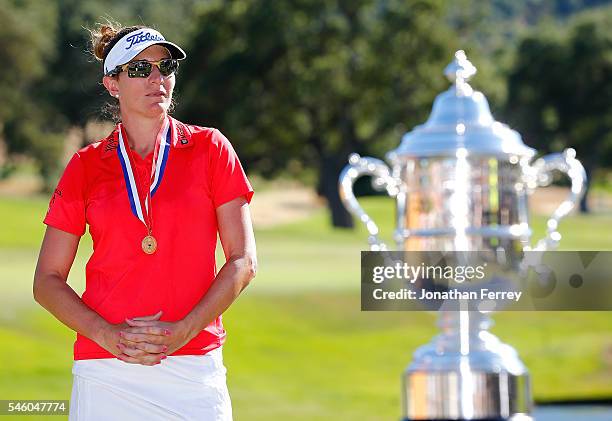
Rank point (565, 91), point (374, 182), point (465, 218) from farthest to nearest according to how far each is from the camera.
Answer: point (565, 91)
point (374, 182)
point (465, 218)

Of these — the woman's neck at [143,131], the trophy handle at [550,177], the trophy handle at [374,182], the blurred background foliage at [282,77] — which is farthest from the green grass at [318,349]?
the blurred background foliage at [282,77]

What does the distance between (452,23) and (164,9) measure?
1236 cm

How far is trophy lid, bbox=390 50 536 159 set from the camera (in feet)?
12.8

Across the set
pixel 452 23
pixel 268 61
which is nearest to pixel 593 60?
pixel 452 23

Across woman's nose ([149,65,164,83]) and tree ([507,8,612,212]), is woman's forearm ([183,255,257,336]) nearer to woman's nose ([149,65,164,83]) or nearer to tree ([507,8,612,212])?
woman's nose ([149,65,164,83])

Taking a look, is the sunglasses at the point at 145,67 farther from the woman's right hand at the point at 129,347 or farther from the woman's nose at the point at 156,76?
the woman's right hand at the point at 129,347

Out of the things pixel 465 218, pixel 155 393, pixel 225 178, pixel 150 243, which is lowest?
pixel 155 393

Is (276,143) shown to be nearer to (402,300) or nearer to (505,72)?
(505,72)

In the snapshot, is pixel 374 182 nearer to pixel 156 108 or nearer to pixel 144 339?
pixel 156 108

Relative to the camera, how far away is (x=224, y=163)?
2475mm

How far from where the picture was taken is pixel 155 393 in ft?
8.00

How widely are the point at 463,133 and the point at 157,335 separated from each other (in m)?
1.79

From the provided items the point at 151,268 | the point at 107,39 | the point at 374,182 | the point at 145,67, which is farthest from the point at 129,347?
the point at 374,182

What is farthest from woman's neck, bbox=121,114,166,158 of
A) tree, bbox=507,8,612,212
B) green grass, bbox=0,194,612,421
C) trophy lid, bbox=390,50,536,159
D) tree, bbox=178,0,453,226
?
tree, bbox=507,8,612,212
